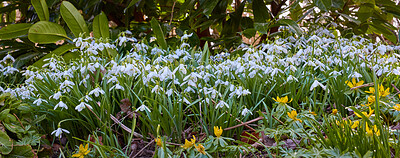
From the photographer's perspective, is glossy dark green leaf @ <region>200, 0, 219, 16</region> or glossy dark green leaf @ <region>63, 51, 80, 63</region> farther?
glossy dark green leaf @ <region>63, 51, 80, 63</region>

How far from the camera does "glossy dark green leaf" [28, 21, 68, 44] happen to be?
7.48 feet

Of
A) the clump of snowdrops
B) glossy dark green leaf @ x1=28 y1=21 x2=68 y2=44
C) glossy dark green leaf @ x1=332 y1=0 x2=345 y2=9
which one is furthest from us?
glossy dark green leaf @ x1=332 y1=0 x2=345 y2=9

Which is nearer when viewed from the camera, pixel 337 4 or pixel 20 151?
pixel 20 151

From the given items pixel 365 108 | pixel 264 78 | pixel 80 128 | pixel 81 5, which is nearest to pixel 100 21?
pixel 81 5

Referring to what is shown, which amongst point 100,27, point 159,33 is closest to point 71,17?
point 100,27

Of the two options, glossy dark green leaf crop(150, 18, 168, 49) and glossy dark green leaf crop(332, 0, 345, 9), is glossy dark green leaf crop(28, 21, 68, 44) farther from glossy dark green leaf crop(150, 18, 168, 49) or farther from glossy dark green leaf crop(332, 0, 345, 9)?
glossy dark green leaf crop(332, 0, 345, 9)

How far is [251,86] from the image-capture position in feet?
5.83

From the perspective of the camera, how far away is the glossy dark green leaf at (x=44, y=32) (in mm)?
2281

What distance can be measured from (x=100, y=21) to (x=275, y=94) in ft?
4.69

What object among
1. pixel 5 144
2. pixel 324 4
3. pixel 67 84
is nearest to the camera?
pixel 5 144

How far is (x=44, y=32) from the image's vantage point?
7.75 feet

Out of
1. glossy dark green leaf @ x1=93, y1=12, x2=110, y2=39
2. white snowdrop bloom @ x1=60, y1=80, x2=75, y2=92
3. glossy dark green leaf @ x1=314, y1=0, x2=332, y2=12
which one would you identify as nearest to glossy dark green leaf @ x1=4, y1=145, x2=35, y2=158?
white snowdrop bloom @ x1=60, y1=80, x2=75, y2=92

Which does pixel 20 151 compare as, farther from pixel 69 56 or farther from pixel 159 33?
pixel 159 33

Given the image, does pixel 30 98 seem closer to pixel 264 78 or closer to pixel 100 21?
pixel 100 21
